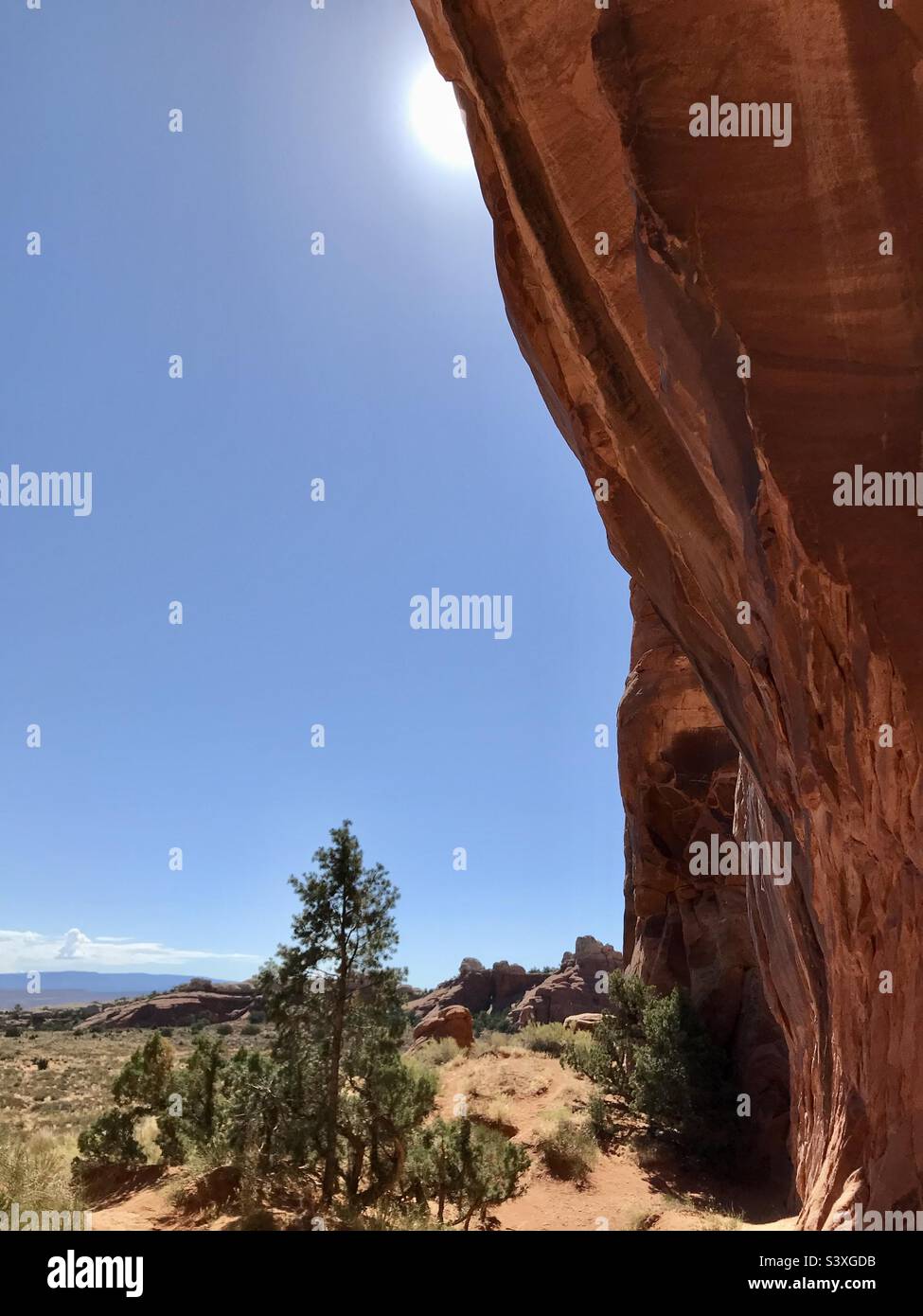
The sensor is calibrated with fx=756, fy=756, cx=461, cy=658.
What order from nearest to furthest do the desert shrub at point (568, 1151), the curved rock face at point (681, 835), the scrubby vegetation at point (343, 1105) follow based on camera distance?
the scrubby vegetation at point (343, 1105), the desert shrub at point (568, 1151), the curved rock face at point (681, 835)

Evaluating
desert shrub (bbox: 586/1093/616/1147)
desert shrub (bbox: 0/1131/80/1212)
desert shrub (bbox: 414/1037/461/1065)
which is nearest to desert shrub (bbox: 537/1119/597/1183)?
desert shrub (bbox: 586/1093/616/1147)

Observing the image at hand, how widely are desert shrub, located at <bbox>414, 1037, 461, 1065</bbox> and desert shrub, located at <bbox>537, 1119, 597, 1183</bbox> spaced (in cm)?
988

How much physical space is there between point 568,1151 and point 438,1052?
12.1 metres

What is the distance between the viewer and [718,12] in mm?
7016

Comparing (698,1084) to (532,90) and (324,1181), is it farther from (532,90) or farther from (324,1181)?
(532,90)

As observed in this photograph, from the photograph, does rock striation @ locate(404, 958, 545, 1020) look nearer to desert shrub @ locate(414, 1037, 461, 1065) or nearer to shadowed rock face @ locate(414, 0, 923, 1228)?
desert shrub @ locate(414, 1037, 461, 1065)

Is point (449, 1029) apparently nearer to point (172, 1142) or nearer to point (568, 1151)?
point (568, 1151)

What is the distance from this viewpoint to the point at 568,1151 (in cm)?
1734

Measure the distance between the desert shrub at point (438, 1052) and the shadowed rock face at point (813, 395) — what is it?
22.1 m

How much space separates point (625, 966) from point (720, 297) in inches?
941

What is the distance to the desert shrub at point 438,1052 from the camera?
28.0 meters

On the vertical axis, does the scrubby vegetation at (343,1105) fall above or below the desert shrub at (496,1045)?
above

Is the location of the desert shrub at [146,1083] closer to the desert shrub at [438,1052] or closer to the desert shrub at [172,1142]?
the desert shrub at [172,1142]

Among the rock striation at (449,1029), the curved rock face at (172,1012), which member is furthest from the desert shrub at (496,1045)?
the curved rock face at (172,1012)
